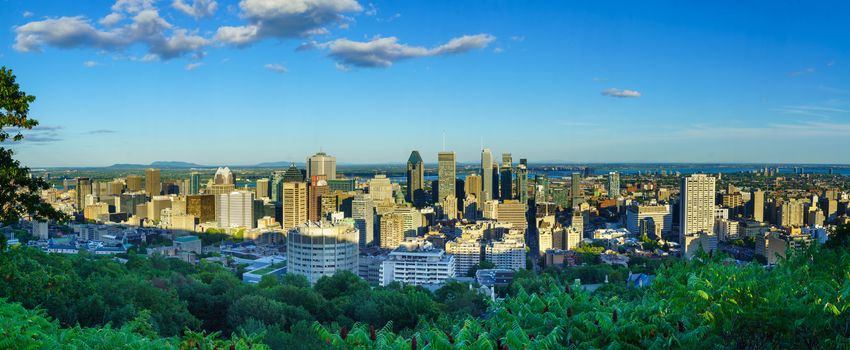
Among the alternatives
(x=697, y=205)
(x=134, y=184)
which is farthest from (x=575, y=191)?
(x=134, y=184)

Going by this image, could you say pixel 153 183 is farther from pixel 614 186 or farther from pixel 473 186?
pixel 614 186

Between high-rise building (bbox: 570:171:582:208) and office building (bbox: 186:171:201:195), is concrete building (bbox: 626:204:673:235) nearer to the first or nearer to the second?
high-rise building (bbox: 570:171:582:208)

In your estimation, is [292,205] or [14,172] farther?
[292,205]

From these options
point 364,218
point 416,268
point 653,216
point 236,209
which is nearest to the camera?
point 416,268

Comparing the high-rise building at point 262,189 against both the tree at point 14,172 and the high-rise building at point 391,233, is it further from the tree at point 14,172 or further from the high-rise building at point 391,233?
the tree at point 14,172

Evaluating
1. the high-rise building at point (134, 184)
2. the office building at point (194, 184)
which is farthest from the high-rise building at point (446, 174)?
the high-rise building at point (134, 184)

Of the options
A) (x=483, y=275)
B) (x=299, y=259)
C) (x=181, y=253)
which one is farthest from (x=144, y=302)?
(x=181, y=253)
